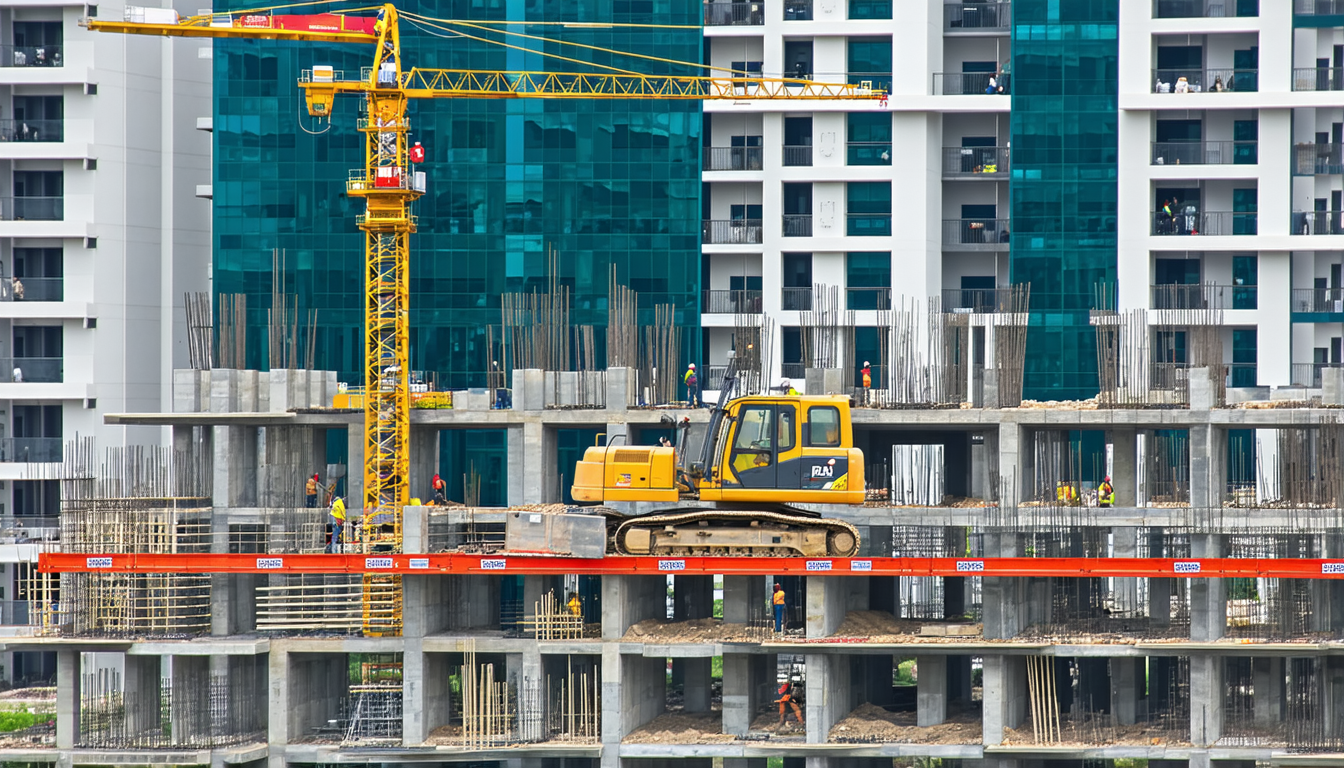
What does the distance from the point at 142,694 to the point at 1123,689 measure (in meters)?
30.0

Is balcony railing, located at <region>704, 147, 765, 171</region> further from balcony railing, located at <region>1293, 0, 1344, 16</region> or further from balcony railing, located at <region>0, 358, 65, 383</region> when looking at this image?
balcony railing, located at <region>0, 358, 65, 383</region>

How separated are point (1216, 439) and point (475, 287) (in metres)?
40.1

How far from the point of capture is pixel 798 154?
278 feet

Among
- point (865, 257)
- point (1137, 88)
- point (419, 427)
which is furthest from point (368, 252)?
point (1137, 88)

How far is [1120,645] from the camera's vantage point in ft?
164

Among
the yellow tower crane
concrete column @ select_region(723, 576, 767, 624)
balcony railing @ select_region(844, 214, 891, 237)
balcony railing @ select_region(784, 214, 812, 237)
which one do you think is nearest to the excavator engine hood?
concrete column @ select_region(723, 576, 767, 624)

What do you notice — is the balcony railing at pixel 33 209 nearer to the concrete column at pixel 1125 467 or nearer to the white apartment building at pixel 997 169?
the white apartment building at pixel 997 169

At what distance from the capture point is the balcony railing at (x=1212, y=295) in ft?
262

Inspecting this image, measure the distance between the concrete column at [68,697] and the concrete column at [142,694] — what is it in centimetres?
151

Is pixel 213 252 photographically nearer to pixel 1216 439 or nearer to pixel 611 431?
pixel 611 431

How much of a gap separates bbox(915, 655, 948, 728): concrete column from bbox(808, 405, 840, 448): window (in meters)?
9.11

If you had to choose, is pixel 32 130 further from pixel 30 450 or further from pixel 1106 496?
pixel 1106 496

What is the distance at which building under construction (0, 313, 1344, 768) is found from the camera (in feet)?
164

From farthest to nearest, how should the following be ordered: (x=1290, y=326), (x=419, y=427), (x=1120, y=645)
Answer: (x=1290, y=326), (x=419, y=427), (x=1120, y=645)
